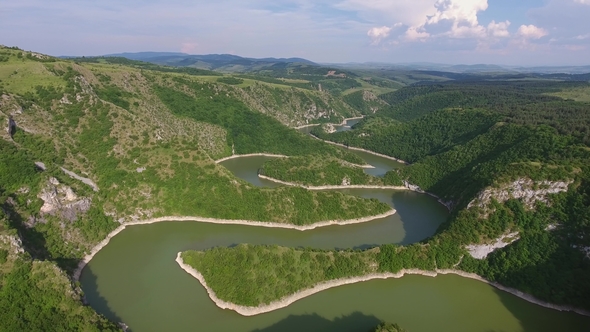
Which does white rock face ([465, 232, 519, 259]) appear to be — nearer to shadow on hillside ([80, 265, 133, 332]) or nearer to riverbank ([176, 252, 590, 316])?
riverbank ([176, 252, 590, 316])

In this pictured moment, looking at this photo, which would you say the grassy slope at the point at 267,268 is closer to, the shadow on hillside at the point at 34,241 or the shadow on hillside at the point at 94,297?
the shadow on hillside at the point at 94,297

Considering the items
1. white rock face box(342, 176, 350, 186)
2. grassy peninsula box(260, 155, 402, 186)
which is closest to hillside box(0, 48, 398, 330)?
white rock face box(342, 176, 350, 186)

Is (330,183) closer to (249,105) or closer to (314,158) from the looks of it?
(314,158)

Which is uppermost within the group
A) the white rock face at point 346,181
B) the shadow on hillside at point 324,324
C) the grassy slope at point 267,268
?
the white rock face at point 346,181

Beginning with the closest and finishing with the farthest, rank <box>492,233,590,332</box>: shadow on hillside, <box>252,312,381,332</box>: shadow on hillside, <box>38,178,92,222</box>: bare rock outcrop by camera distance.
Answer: <box>252,312,381,332</box>: shadow on hillside, <box>492,233,590,332</box>: shadow on hillside, <box>38,178,92,222</box>: bare rock outcrop

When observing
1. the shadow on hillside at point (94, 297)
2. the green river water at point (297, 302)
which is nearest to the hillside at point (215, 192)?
the shadow on hillside at point (94, 297)
